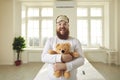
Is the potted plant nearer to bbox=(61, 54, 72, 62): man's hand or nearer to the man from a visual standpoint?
the man

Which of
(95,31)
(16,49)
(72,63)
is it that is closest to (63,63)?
(72,63)

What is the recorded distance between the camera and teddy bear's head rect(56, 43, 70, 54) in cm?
169

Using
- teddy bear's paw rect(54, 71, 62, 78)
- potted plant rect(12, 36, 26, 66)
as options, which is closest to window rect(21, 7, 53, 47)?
potted plant rect(12, 36, 26, 66)

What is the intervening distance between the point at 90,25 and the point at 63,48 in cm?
857

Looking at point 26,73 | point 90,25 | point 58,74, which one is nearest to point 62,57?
point 58,74

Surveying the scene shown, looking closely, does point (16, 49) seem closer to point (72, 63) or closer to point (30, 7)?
point (30, 7)

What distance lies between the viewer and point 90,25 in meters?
10.0

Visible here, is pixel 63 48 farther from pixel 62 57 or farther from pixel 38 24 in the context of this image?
pixel 38 24

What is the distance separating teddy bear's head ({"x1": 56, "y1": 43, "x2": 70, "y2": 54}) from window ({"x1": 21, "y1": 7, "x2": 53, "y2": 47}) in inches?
334

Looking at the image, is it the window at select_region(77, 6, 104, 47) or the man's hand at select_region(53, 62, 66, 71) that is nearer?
the man's hand at select_region(53, 62, 66, 71)

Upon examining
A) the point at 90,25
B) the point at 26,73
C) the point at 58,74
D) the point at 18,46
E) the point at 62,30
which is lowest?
the point at 26,73

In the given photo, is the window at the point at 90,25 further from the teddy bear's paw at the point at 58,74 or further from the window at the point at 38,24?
the teddy bear's paw at the point at 58,74

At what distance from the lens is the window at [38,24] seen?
399 inches

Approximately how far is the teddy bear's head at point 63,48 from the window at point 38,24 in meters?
8.49
